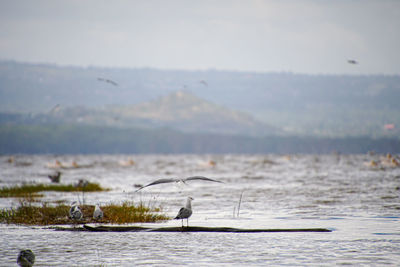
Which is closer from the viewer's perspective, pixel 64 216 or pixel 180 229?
pixel 180 229

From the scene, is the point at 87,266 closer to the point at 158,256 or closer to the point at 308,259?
the point at 158,256

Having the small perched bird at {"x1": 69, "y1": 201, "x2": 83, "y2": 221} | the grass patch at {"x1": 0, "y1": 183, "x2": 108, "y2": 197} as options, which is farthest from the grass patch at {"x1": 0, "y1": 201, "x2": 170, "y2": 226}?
the grass patch at {"x1": 0, "y1": 183, "x2": 108, "y2": 197}

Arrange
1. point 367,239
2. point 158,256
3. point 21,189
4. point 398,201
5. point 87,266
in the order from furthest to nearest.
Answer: point 21,189, point 398,201, point 367,239, point 158,256, point 87,266

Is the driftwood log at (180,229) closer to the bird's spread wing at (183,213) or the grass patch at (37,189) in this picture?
the bird's spread wing at (183,213)

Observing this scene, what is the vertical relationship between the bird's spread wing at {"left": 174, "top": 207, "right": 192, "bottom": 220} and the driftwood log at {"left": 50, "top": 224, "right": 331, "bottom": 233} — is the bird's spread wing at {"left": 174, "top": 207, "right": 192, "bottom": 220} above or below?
above

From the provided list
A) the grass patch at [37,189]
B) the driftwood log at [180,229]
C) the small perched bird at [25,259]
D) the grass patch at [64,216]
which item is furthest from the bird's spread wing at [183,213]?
the grass patch at [37,189]

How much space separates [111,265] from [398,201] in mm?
19107

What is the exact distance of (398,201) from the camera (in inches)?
1187

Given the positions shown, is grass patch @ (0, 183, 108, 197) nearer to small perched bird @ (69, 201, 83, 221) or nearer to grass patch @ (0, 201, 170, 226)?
grass patch @ (0, 201, 170, 226)

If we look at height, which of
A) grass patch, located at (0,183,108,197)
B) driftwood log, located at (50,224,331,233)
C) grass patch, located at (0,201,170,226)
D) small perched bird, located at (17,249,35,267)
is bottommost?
small perched bird, located at (17,249,35,267)

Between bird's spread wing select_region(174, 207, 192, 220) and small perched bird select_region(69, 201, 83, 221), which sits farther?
small perched bird select_region(69, 201, 83, 221)

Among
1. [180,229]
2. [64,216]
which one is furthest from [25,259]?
[64,216]

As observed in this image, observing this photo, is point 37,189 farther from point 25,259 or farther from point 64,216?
point 25,259

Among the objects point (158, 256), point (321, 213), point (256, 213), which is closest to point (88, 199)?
point (256, 213)
